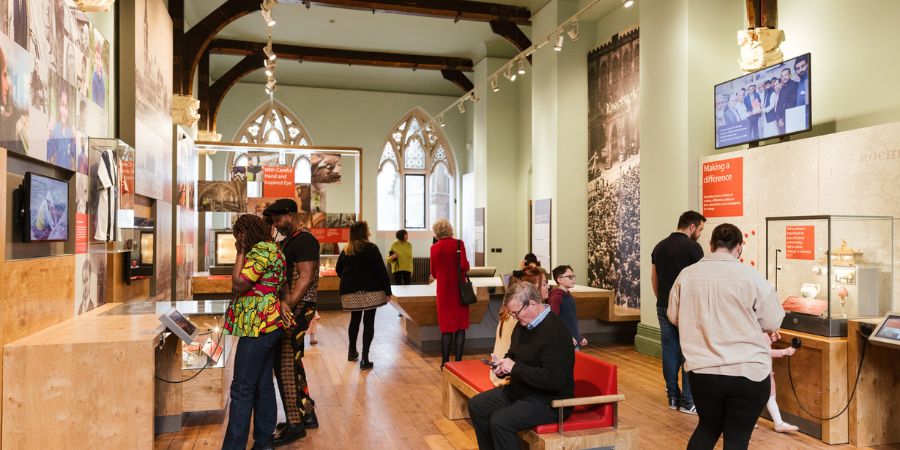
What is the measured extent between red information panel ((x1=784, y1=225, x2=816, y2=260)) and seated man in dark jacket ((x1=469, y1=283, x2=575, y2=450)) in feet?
7.73

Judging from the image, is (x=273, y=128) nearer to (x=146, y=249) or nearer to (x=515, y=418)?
(x=146, y=249)

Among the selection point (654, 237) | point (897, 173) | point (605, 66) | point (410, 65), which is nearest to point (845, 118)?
point (897, 173)

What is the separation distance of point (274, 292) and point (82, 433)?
45.8 inches

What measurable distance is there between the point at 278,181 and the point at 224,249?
166 cm

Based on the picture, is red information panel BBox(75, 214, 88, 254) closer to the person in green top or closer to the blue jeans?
the blue jeans

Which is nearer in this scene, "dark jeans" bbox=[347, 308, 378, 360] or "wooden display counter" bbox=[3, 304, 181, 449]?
"wooden display counter" bbox=[3, 304, 181, 449]

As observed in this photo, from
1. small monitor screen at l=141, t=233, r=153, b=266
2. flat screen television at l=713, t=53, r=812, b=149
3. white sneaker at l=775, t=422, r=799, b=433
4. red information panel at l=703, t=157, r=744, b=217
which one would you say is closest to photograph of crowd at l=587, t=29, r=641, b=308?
red information panel at l=703, t=157, r=744, b=217

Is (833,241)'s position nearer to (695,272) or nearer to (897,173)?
(897,173)

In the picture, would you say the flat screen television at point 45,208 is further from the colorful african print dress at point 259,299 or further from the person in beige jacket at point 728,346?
the person in beige jacket at point 728,346

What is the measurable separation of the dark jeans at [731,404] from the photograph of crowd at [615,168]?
5815mm

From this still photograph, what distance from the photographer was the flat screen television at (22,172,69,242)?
332cm

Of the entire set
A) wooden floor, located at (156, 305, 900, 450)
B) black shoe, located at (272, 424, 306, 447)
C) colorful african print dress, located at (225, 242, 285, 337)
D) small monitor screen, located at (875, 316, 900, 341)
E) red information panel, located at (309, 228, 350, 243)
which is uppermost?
red information panel, located at (309, 228, 350, 243)

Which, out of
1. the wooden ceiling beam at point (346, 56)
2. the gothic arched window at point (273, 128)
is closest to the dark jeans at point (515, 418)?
the wooden ceiling beam at point (346, 56)

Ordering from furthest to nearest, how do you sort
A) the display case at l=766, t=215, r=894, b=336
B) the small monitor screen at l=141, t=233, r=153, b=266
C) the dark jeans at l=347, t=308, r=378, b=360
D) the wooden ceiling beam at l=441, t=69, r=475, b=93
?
the wooden ceiling beam at l=441, t=69, r=475, b=93 < the dark jeans at l=347, t=308, r=378, b=360 < the small monitor screen at l=141, t=233, r=153, b=266 < the display case at l=766, t=215, r=894, b=336
